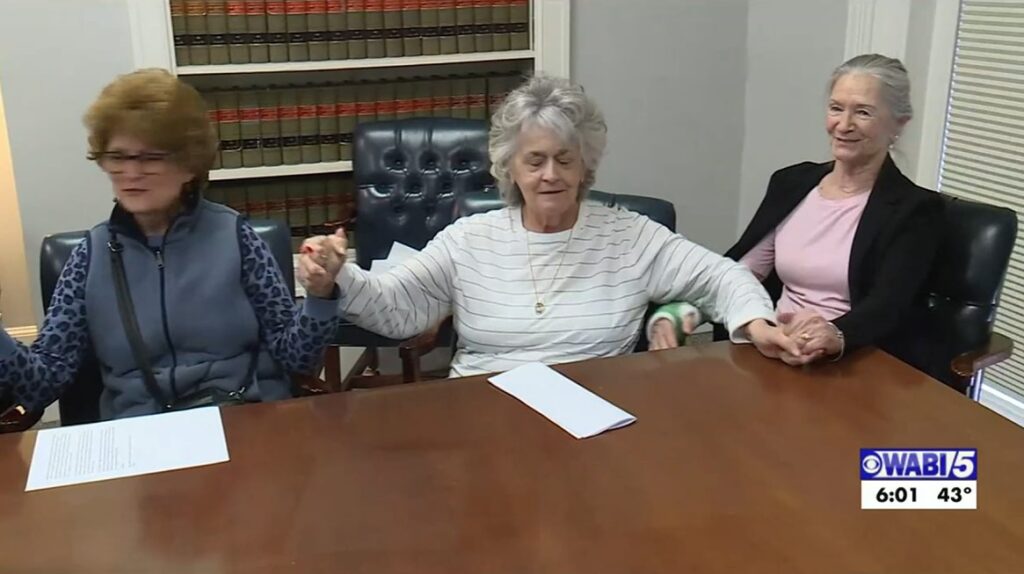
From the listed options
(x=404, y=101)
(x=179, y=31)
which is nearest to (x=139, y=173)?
(x=179, y=31)

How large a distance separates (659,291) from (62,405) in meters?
1.28

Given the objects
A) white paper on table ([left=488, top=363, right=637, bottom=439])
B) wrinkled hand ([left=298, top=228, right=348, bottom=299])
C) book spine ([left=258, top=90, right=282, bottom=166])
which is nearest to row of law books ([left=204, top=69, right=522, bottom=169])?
book spine ([left=258, top=90, right=282, bottom=166])

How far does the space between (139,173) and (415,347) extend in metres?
0.89

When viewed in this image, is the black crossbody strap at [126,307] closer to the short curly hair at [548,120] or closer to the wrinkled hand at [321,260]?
the wrinkled hand at [321,260]

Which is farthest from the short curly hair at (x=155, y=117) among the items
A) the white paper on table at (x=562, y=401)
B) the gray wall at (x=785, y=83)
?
the gray wall at (x=785, y=83)

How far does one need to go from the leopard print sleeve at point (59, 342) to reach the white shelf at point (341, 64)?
165 cm

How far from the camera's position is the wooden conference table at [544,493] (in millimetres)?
1274

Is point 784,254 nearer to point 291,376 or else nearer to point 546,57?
point 291,376

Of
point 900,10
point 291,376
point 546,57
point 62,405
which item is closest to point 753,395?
point 291,376

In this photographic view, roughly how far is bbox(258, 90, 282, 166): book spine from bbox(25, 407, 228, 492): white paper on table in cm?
206

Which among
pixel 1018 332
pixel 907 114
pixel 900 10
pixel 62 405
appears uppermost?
pixel 900 10

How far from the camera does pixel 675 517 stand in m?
1.36

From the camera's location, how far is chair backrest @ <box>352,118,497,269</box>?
132 inches

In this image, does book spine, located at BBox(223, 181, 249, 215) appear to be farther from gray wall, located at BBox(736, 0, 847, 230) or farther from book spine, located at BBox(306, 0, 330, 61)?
gray wall, located at BBox(736, 0, 847, 230)
